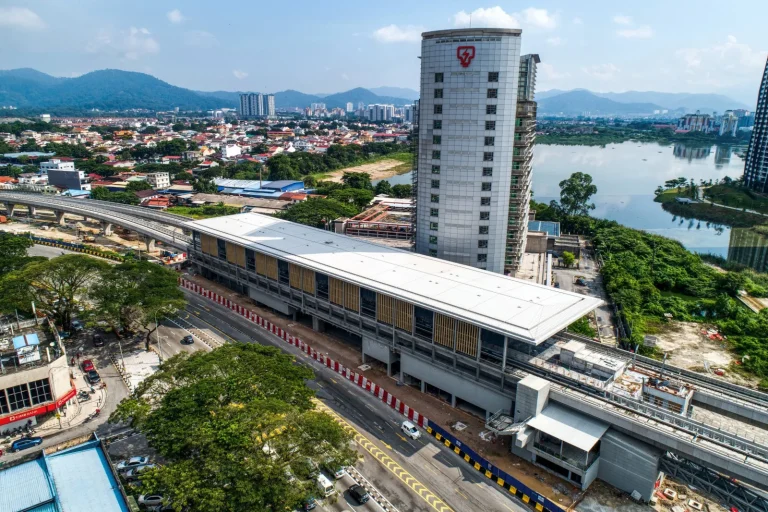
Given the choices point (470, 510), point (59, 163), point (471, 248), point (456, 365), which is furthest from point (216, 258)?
point (59, 163)

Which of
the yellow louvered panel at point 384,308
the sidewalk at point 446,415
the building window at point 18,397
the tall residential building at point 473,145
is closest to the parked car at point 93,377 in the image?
the building window at point 18,397

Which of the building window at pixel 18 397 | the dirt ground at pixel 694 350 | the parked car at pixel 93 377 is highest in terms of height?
the building window at pixel 18 397

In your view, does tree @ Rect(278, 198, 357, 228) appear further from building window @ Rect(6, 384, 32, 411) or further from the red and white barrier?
building window @ Rect(6, 384, 32, 411)

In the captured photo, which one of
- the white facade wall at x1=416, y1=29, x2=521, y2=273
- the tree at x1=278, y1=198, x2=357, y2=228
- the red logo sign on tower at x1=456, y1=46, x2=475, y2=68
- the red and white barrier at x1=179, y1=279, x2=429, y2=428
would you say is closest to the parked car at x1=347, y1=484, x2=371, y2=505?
the red and white barrier at x1=179, y1=279, x2=429, y2=428

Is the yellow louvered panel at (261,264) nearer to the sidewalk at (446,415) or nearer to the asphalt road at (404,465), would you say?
the sidewalk at (446,415)

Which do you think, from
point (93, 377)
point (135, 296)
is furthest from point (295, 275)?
point (93, 377)

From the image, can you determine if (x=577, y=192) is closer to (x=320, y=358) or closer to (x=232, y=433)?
(x=320, y=358)

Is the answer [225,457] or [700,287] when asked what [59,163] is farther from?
[700,287]
